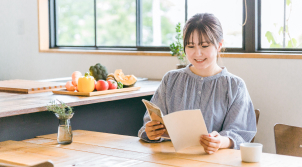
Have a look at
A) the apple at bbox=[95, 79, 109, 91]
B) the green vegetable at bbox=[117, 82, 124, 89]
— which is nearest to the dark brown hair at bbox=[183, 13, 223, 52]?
the apple at bbox=[95, 79, 109, 91]

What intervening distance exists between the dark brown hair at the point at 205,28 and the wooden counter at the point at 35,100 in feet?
2.38

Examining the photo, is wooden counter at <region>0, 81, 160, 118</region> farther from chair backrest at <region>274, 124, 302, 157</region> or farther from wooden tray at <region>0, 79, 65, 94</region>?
chair backrest at <region>274, 124, 302, 157</region>

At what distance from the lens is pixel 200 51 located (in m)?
1.77

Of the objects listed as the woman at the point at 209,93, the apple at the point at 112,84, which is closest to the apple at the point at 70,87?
the apple at the point at 112,84

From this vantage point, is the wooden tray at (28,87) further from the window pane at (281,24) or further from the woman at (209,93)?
the window pane at (281,24)

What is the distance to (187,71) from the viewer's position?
6.27 ft

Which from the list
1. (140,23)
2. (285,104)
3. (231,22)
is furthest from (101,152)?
(140,23)

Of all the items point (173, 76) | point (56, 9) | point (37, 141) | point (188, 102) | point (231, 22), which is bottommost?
point (37, 141)

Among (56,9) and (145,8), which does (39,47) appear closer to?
(56,9)

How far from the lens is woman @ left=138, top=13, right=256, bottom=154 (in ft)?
5.67

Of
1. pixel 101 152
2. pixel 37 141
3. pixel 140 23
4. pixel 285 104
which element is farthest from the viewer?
pixel 140 23

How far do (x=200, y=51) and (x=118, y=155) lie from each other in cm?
60

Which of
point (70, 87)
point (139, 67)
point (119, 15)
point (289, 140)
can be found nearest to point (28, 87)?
point (70, 87)

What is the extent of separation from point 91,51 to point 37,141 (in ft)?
7.16
